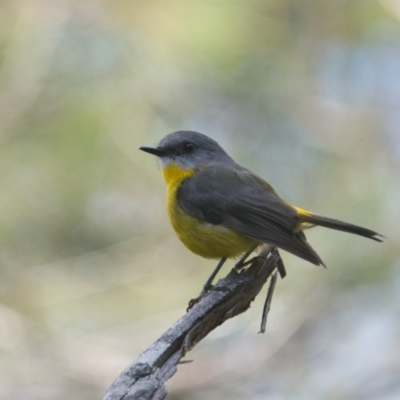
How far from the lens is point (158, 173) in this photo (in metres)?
7.66

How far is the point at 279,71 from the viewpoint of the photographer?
26.5 ft

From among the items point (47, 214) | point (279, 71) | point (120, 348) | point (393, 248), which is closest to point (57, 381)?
point (120, 348)

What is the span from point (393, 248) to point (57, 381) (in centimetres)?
332

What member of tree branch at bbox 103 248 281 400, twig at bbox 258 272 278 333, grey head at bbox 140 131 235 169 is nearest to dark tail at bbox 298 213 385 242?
tree branch at bbox 103 248 281 400

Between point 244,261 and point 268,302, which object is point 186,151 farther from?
point 268,302

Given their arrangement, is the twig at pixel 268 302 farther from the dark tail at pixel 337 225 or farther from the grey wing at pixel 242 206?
the dark tail at pixel 337 225

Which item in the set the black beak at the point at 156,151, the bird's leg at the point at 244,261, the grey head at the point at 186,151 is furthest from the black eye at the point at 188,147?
the bird's leg at the point at 244,261

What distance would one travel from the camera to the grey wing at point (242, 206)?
14.7ft

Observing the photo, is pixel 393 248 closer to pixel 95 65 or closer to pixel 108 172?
pixel 108 172

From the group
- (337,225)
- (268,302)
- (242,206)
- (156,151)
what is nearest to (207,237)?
(242,206)

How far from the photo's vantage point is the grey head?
537cm

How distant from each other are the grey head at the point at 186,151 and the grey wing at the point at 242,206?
17cm

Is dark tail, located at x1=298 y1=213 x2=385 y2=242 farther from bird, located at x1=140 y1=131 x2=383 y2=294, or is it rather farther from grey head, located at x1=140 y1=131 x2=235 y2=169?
grey head, located at x1=140 y1=131 x2=235 y2=169

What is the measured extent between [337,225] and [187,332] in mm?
1570
